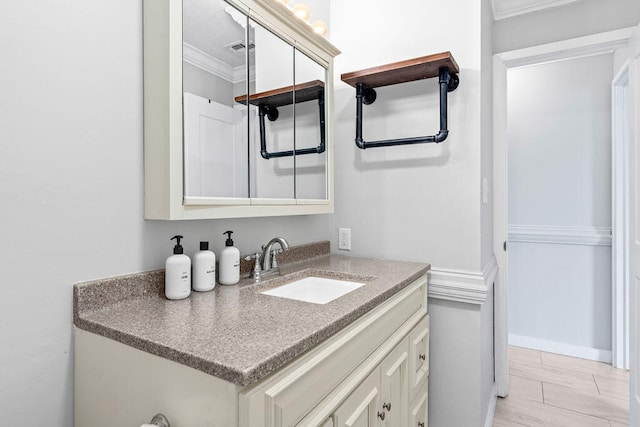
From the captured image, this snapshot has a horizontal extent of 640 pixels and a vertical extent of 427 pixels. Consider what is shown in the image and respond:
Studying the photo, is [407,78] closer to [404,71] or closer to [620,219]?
[404,71]

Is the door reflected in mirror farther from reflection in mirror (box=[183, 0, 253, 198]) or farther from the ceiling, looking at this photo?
the ceiling

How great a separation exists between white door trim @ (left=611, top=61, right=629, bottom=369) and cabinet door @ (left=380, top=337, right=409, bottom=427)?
6.73ft

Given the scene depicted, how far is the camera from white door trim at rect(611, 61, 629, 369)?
239cm

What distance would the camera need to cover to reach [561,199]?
275 cm

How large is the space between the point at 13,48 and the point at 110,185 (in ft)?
1.17

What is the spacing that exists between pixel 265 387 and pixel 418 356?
988 mm

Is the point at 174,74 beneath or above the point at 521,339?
above

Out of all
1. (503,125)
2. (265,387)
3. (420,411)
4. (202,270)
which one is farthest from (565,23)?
(265,387)

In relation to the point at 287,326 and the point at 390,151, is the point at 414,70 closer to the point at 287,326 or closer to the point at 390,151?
the point at 390,151

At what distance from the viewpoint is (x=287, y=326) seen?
81 centimetres

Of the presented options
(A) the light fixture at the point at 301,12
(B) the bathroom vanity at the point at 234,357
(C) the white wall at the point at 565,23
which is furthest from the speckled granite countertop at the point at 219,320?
(C) the white wall at the point at 565,23

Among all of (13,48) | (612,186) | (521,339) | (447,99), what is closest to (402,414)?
(447,99)

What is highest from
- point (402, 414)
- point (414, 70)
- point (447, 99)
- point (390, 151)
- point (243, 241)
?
point (414, 70)

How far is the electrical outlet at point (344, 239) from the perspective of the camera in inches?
75.3
